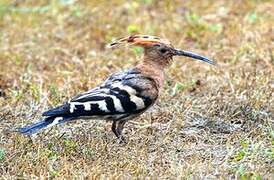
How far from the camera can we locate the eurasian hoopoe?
15.8ft

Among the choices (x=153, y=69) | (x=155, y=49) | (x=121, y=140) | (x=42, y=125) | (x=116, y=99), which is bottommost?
(x=121, y=140)

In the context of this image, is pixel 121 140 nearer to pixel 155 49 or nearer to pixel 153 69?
pixel 153 69

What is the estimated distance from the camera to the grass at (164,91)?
184 inches

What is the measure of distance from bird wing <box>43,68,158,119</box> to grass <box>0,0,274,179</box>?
0.24 m

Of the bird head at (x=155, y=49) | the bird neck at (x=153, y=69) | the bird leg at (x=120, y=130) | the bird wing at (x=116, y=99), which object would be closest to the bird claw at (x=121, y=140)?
the bird leg at (x=120, y=130)

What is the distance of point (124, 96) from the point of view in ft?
16.2

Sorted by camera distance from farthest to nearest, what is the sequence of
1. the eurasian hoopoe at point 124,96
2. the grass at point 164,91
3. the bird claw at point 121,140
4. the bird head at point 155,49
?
the bird head at point 155,49 → the bird claw at point 121,140 → the eurasian hoopoe at point 124,96 → the grass at point 164,91

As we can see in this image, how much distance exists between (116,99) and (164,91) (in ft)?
4.46

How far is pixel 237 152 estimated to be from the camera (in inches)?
193

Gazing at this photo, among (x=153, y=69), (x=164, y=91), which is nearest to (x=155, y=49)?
(x=153, y=69)

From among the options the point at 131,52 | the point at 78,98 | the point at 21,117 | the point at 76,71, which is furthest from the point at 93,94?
the point at 131,52

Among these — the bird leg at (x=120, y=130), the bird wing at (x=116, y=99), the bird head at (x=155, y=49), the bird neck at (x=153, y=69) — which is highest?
the bird head at (x=155, y=49)

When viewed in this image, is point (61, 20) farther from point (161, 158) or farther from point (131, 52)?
point (161, 158)

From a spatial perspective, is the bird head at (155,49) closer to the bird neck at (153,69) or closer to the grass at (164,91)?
the bird neck at (153,69)
